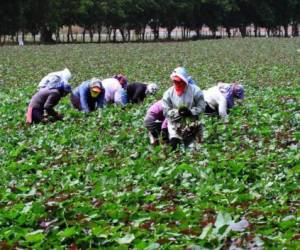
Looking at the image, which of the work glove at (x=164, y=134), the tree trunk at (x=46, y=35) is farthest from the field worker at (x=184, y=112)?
the tree trunk at (x=46, y=35)

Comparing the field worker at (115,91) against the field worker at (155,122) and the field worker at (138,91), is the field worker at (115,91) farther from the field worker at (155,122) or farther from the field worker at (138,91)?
the field worker at (155,122)

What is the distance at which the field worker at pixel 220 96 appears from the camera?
42.0 feet

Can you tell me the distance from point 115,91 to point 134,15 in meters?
64.1

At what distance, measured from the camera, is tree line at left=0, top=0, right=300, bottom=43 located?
64375mm

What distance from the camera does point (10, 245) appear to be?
227 inches

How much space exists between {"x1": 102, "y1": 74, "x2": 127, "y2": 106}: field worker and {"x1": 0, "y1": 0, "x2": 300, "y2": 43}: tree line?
1893 inches

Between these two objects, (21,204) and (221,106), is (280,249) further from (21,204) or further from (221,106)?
(221,106)

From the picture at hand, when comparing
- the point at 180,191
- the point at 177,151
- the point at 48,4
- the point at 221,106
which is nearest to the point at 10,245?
the point at 180,191

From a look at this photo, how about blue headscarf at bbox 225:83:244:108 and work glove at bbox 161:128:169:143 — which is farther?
blue headscarf at bbox 225:83:244:108

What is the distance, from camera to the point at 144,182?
8391 millimetres

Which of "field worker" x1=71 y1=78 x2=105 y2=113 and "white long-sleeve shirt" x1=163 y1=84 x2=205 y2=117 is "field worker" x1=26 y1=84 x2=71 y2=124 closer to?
"field worker" x1=71 y1=78 x2=105 y2=113

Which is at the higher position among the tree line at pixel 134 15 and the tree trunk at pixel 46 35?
the tree line at pixel 134 15

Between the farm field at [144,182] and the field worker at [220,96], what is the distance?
297 mm

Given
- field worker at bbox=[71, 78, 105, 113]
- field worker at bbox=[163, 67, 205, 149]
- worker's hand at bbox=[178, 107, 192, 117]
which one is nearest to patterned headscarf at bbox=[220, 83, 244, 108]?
field worker at bbox=[163, 67, 205, 149]
